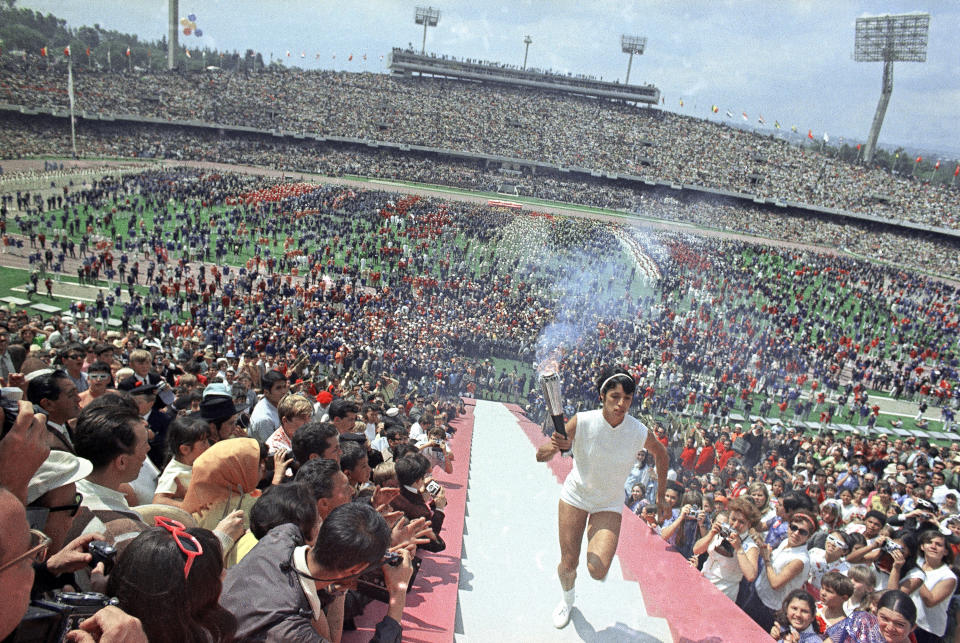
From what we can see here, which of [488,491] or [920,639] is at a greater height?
[920,639]

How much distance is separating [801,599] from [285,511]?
2.96 m

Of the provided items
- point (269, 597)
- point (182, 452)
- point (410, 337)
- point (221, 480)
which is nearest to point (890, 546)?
point (269, 597)

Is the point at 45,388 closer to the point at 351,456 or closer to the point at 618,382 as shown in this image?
the point at 351,456

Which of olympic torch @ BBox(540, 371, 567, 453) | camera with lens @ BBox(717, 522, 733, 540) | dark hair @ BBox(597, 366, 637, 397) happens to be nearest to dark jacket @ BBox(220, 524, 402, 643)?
olympic torch @ BBox(540, 371, 567, 453)

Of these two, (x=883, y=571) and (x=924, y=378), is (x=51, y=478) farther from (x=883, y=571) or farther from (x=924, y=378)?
(x=924, y=378)

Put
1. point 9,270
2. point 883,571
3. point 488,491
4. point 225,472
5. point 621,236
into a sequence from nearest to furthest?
point 225,472 < point 883,571 < point 488,491 < point 9,270 < point 621,236

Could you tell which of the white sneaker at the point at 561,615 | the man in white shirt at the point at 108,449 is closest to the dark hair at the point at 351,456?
the man in white shirt at the point at 108,449

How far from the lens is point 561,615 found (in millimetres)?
3844

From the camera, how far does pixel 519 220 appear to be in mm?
40281

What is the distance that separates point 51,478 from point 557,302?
2266 centimetres

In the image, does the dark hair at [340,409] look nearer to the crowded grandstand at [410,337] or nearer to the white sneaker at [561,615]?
the crowded grandstand at [410,337]

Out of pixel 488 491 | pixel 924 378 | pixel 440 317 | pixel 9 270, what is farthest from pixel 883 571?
pixel 9 270

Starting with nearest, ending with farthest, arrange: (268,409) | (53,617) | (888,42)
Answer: (53,617) → (268,409) → (888,42)

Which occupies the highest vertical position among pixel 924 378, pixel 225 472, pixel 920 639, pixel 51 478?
pixel 51 478
